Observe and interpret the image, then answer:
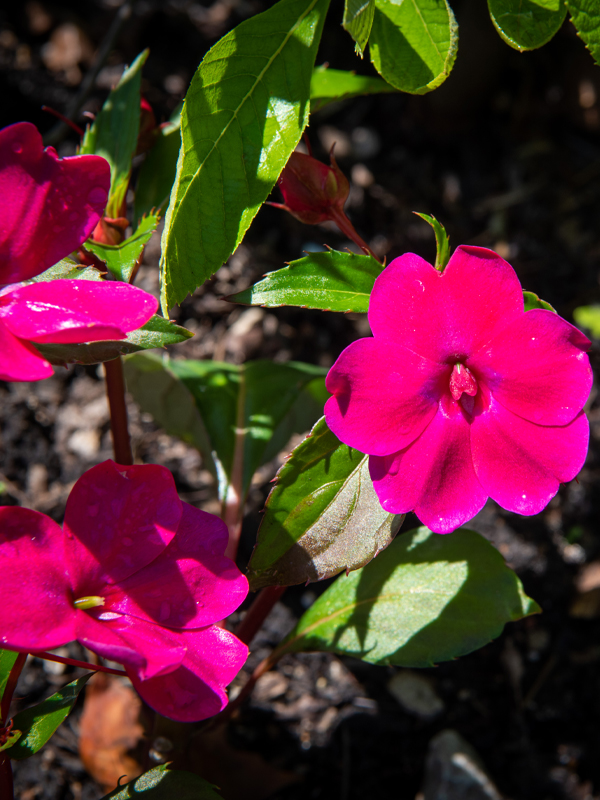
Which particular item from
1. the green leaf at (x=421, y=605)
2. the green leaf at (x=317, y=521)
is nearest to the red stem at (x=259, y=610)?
the green leaf at (x=421, y=605)

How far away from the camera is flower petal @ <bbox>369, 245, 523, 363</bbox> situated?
2.35 feet

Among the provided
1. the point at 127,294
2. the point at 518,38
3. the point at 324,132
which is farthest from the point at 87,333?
the point at 324,132

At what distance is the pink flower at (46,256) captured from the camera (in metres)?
0.63

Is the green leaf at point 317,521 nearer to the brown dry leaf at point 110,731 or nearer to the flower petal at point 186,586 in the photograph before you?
the flower petal at point 186,586

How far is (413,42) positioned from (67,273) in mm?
527

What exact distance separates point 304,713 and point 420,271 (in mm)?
1137

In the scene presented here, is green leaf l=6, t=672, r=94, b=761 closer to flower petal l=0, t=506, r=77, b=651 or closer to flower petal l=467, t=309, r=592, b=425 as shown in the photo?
flower petal l=0, t=506, r=77, b=651

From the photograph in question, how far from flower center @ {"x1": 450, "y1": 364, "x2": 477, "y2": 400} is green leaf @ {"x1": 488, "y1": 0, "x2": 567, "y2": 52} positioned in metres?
0.39

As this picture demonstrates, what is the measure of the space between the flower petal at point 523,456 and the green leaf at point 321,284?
238mm

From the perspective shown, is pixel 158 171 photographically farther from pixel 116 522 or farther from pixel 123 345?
pixel 116 522

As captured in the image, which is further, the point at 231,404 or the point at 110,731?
the point at 231,404

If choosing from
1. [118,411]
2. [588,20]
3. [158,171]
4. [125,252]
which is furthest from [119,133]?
[588,20]

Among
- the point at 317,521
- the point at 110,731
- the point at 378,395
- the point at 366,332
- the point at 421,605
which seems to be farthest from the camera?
the point at 366,332

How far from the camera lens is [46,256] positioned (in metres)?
0.74
